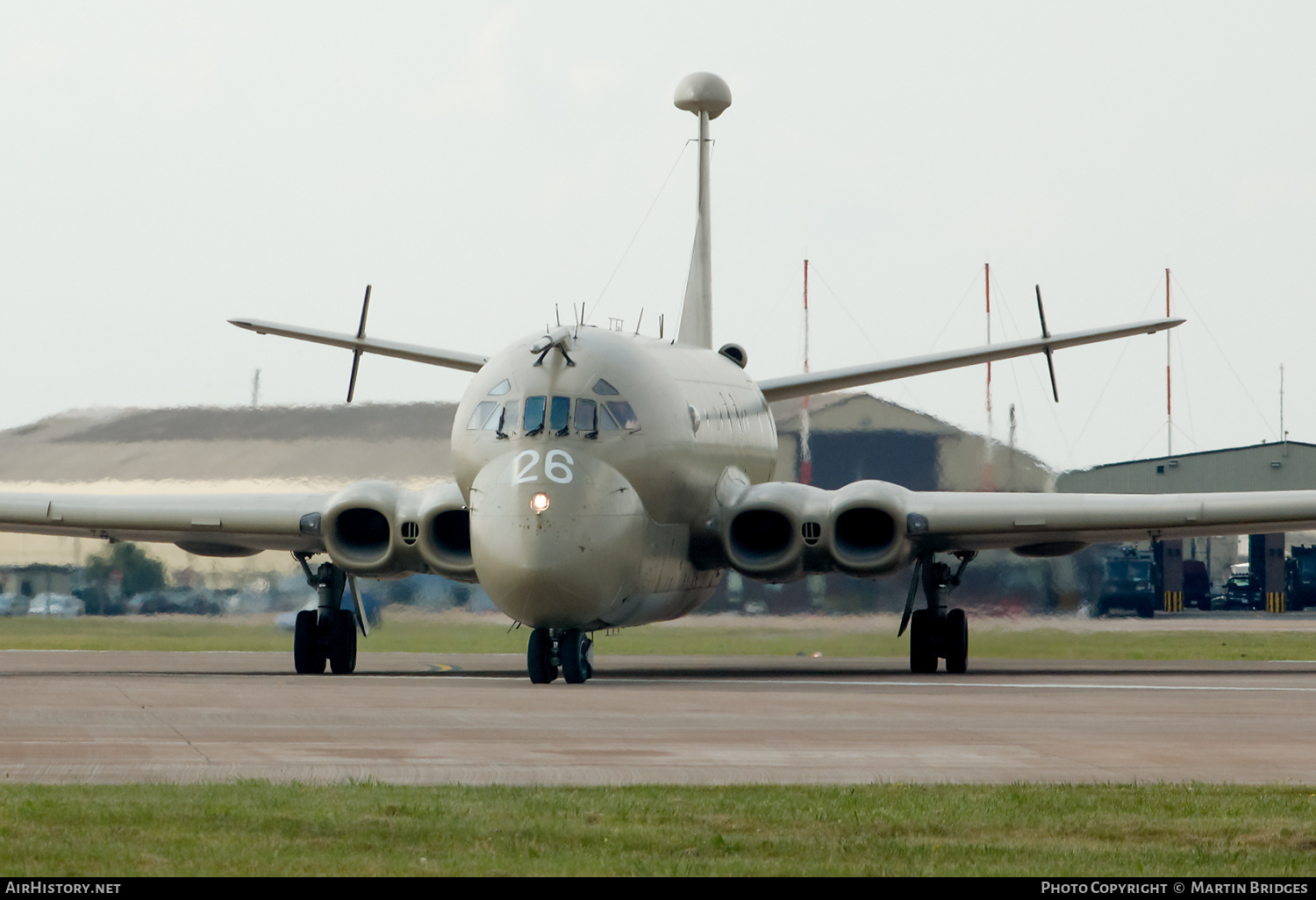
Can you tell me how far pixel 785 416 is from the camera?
31.5 meters

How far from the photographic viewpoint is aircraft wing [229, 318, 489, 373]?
23.7m

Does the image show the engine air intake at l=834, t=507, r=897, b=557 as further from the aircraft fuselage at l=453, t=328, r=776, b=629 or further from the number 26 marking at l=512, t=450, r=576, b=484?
the number 26 marking at l=512, t=450, r=576, b=484

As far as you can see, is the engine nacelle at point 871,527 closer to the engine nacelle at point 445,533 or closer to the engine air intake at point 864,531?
the engine air intake at point 864,531

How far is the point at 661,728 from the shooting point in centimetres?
1314

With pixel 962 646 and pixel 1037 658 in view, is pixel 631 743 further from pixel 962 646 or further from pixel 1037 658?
pixel 1037 658

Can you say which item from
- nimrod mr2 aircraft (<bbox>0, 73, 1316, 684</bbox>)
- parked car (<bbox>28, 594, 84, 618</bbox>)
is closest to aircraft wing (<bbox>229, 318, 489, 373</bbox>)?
nimrod mr2 aircraft (<bbox>0, 73, 1316, 684</bbox>)

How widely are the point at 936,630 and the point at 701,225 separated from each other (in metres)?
8.37

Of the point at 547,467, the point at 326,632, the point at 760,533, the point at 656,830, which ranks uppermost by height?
the point at 547,467

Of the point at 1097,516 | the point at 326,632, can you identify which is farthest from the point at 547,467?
the point at 1097,516

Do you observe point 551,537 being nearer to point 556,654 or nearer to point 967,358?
point 556,654

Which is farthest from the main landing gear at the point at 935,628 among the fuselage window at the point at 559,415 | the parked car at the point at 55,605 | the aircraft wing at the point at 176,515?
the parked car at the point at 55,605

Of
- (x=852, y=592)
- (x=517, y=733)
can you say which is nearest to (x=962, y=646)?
(x=852, y=592)

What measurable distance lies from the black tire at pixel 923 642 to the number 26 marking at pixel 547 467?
6.11m
